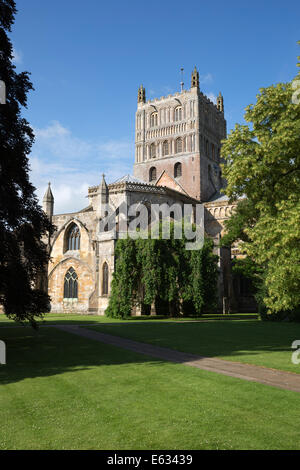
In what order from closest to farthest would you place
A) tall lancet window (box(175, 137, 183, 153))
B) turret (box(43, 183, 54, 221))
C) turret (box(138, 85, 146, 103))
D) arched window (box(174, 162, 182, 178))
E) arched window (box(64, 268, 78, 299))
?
arched window (box(64, 268, 78, 299)) → turret (box(43, 183, 54, 221)) → arched window (box(174, 162, 182, 178)) → tall lancet window (box(175, 137, 183, 153)) → turret (box(138, 85, 146, 103))

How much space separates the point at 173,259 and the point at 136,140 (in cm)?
3708

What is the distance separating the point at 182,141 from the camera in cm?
5631

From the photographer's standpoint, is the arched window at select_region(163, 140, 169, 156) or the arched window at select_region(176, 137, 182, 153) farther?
the arched window at select_region(163, 140, 169, 156)

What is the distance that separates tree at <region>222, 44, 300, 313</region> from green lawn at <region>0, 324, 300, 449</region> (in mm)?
4096

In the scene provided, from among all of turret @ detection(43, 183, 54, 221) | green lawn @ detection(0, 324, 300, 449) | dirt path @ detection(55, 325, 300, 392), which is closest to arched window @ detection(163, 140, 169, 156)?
turret @ detection(43, 183, 54, 221)

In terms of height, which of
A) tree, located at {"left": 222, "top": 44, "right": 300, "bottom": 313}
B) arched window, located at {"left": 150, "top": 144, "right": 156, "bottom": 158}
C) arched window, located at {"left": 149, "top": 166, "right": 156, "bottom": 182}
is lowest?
tree, located at {"left": 222, "top": 44, "right": 300, "bottom": 313}

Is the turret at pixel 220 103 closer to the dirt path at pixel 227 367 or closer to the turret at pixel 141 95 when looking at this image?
the turret at pixel 141 95

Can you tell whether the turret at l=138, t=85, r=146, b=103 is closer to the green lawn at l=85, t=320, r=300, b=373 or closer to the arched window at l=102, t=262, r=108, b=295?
the arched window at l=102, t=262, r=108, b=295

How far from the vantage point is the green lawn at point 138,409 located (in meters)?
4.61

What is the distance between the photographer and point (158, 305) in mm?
31750

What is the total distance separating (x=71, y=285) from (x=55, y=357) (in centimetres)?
2650

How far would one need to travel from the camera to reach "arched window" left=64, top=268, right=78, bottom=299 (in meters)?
36.4
